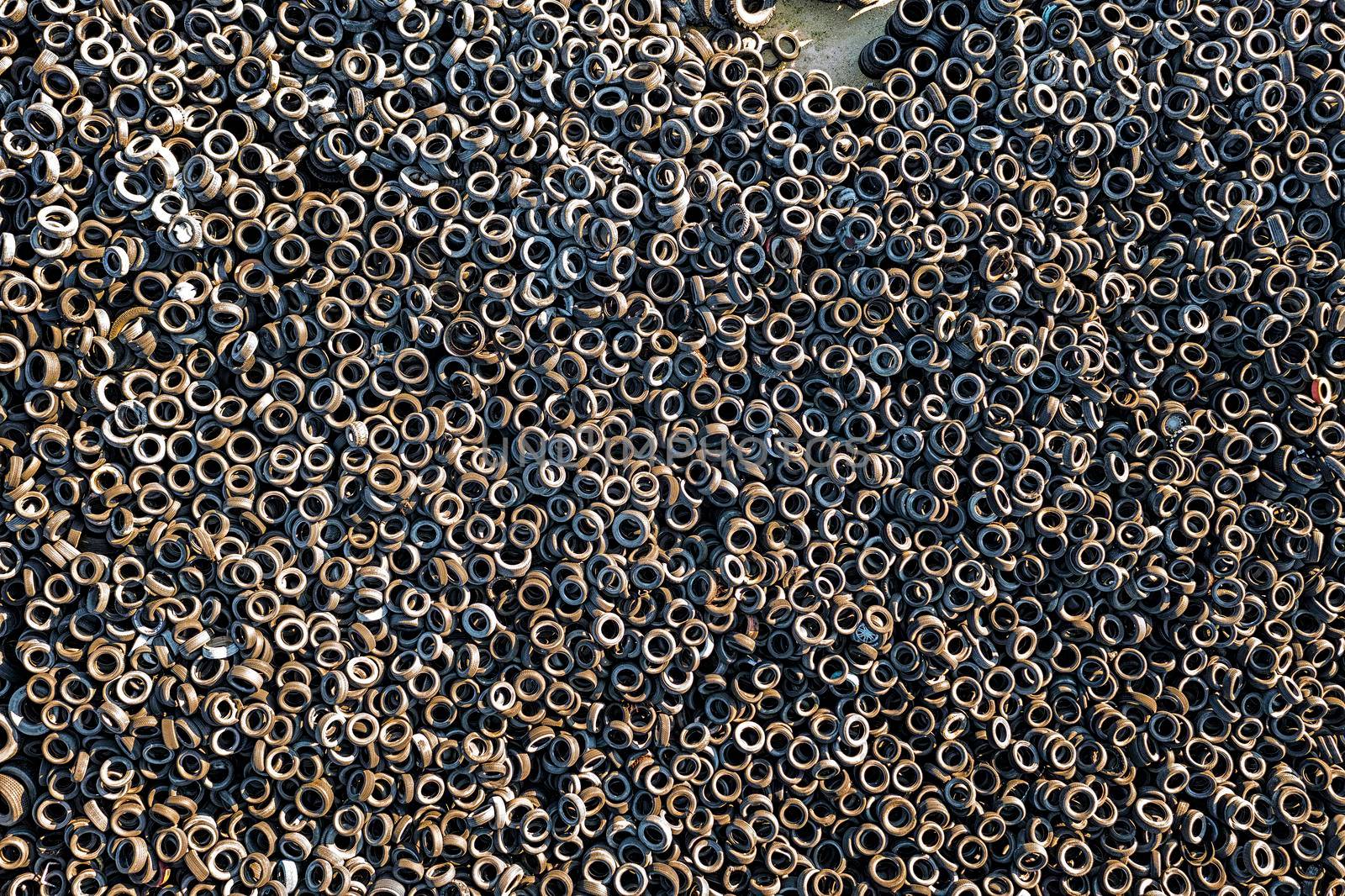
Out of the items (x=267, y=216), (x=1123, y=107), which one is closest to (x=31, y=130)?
(x=267, y=216)

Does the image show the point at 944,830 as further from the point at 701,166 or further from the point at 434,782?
the point at 701,166

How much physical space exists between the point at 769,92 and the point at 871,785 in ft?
8.56

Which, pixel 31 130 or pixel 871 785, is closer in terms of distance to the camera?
pixel 31 130

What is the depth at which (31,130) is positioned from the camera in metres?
3.28

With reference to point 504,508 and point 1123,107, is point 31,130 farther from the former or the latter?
point 1123,107

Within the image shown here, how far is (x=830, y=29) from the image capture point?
3.78 m

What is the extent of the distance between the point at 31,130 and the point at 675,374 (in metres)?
2.38

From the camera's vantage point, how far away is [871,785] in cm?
349

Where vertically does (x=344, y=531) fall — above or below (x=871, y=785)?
above

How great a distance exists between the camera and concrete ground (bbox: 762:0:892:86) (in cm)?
378

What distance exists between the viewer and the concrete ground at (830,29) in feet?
12.4

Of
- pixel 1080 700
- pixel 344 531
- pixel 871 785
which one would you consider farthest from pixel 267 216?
pixel 1080 700

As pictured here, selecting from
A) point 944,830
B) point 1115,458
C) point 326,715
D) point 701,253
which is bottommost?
point 944,830

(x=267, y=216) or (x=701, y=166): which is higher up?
(x=701, y=166)
